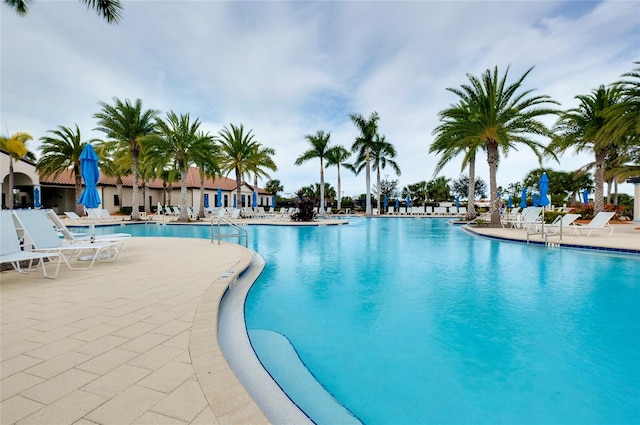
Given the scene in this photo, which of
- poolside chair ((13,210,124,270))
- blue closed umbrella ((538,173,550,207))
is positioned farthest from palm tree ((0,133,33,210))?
blue closed umbrella ((538,173,550,207))

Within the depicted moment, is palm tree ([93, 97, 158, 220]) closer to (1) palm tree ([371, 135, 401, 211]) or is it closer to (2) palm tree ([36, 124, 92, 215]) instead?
(2) palm tree ([36, 124, 92, 215])

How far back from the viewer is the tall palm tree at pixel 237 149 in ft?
84.0

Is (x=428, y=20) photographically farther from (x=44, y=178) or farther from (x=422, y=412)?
(x=44, y=178)

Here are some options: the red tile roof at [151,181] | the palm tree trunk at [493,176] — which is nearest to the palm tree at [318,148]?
the red tile roof at [151,181]

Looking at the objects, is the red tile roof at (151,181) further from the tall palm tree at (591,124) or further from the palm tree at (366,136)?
the tall palm tree at (591,124)

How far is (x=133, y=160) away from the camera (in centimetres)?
2317

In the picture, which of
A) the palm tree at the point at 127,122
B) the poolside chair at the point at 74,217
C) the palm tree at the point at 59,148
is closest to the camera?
the palm tree at the point at 127,122

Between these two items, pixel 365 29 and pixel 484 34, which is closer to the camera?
pixel 484 34

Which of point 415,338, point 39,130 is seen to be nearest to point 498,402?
point 415,338

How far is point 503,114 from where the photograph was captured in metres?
15.9

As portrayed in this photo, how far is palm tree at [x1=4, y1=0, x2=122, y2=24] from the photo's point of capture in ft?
33.4

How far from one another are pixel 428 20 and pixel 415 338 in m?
14.2

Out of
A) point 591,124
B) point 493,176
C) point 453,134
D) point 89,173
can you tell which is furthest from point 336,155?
point 89,173

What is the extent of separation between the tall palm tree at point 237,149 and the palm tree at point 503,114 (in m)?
16.1
